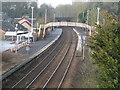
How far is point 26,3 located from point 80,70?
70019 millimetres

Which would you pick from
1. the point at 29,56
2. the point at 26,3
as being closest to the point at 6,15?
the point at 26,3

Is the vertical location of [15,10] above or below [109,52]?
above

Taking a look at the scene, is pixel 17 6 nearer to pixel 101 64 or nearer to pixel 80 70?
pixel 80 70

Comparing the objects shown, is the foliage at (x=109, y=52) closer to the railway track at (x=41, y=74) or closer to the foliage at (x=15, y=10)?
the railway track at (x=41, y=74)

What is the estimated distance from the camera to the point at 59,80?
15859mm

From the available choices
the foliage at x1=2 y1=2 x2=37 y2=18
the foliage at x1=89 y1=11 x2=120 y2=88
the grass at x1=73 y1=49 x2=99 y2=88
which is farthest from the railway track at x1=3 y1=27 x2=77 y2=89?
the foliage at x1=2 y1=2 x2=37 y2=18

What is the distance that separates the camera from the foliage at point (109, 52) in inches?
356

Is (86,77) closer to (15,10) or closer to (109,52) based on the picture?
(109,52)

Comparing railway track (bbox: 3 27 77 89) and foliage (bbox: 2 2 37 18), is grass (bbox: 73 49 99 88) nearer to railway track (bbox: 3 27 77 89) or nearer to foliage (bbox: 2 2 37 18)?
railway track (bbox: 3 27 77 89)

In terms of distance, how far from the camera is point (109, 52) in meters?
9.53

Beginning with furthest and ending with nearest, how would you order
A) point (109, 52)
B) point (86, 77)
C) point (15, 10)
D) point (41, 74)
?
point (15, 10)
point (41, 74)
point (86, 77)
point (109, 52)

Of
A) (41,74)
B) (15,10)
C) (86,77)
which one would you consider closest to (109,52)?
(86,77)

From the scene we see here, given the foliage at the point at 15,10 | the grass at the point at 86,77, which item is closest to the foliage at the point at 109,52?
the grass at the point at 86,77

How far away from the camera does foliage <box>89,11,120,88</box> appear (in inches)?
356
